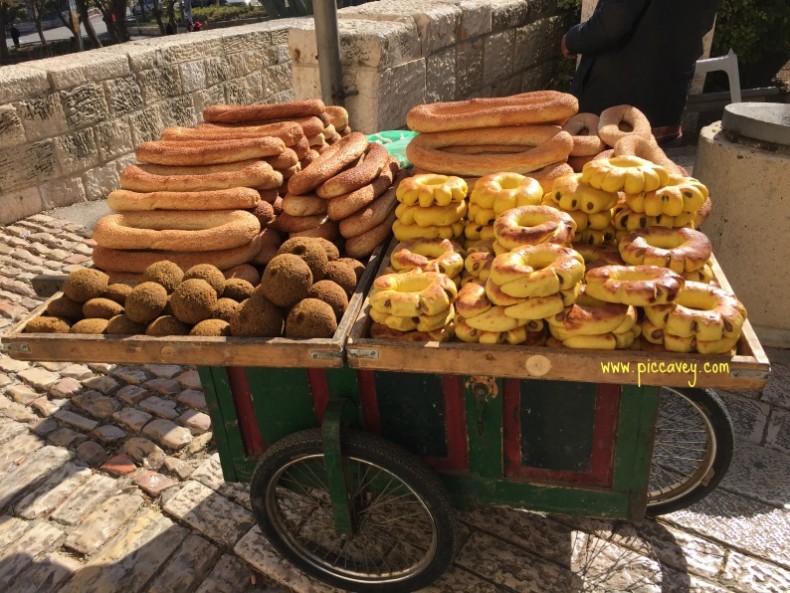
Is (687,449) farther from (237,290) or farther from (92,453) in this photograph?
(92,453)

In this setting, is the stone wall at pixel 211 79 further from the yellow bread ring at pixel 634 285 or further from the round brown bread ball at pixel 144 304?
the yellow bread ring at pixel 634 285

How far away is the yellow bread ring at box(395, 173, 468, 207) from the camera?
8.50ft

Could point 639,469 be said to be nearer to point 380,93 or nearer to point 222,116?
point 222,116

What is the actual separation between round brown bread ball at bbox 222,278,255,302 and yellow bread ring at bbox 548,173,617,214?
1.26 m

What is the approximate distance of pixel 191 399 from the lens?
4.16 meters

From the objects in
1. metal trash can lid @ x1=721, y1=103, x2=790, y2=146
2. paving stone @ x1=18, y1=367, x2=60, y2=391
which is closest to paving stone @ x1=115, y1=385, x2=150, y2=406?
paving stone @ x1=18, y1=367, x2=60, y2=391

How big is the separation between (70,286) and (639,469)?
2.28 metres

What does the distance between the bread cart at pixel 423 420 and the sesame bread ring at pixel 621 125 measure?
1.23m

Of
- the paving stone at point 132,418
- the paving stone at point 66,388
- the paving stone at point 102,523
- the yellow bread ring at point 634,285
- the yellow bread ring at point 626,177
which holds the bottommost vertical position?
the paving stone at point 102,523

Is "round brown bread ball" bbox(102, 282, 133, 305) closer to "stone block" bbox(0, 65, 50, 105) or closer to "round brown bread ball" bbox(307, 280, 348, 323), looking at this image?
"round brown bread ball" bbox(307, 280, 348, 323)

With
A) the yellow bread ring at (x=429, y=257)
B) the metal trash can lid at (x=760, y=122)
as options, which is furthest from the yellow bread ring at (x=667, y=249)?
the metal trash can lid at (x=760, y=122)

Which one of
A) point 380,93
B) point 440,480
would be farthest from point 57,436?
point 380,93

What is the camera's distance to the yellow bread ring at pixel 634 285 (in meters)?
1.96

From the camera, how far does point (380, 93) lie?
534 cm
